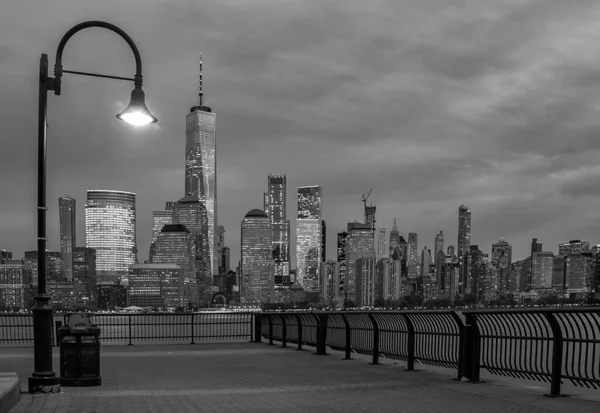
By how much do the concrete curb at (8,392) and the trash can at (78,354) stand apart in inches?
53.9

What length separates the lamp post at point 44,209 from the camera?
10.9 meters

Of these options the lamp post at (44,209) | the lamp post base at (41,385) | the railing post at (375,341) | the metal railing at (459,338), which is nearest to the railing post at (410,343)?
the metal railing at (459,338)

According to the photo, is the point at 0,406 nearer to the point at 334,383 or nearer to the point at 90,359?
the point at 90,359

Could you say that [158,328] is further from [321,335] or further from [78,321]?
[78,321]

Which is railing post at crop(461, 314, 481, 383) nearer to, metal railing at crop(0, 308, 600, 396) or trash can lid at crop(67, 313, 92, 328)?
metal railing at crop(0, 308, 600, 396)

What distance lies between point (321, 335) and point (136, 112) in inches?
442

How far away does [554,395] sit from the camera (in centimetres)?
1054

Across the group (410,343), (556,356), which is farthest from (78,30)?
(410,343)

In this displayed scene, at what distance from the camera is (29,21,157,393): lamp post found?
35.7 feet

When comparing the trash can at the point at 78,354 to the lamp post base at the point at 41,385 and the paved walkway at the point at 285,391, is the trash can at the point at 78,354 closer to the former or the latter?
the paved walkway at the point at 285,391

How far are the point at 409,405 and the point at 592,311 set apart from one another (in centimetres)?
291

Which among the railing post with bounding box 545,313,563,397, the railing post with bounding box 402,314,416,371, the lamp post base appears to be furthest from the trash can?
the railing post with bounding box 545,313,563,397

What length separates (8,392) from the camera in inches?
354

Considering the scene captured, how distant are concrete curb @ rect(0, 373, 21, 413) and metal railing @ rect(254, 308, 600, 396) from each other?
25.1 feet
